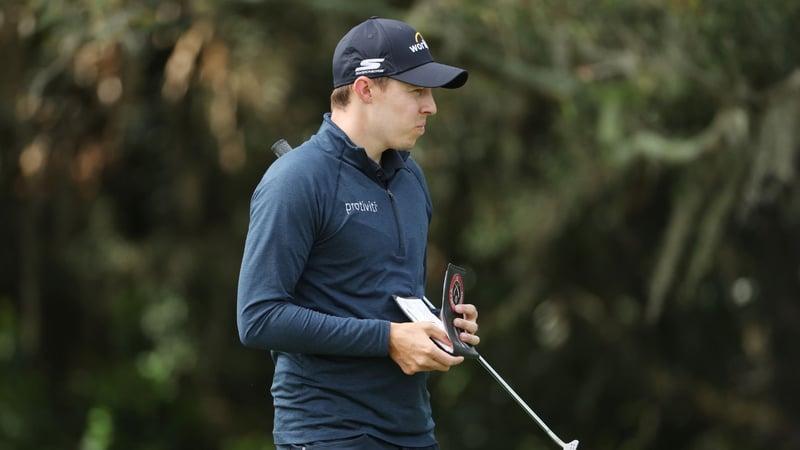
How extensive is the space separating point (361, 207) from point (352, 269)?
5.5 inches

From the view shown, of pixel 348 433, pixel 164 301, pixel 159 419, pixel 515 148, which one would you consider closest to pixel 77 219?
pixel 164 301

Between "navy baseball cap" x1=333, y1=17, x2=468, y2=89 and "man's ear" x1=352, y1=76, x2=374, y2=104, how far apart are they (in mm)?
13

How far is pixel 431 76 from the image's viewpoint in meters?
2.88

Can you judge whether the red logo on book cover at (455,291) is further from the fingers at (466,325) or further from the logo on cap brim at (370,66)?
the logo on cap brim at (370,66)

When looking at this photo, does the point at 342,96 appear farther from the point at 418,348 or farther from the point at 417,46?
the point at 418,348

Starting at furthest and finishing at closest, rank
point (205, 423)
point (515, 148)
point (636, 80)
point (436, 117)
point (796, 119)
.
Result: 1. point (205, 423)
2. point (515, 148)
3. point (436, 117)
4. point (636, 80)
5. point (796, 119)

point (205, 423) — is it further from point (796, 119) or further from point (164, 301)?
point (796, 119)

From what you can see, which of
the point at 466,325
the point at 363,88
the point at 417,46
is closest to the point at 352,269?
the point at 466,325

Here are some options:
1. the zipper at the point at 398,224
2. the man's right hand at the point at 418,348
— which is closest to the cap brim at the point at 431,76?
the zipper at the point at 398,224

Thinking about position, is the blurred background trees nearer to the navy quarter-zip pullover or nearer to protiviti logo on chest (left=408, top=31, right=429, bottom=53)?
protiviti logo on chest (left=408, top=31, right=429, bottom=53)

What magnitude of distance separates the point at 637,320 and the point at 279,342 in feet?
22.9

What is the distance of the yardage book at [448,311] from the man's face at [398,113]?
323mm

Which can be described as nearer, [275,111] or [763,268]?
[763,268]

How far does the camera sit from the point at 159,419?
9898 millimetres
